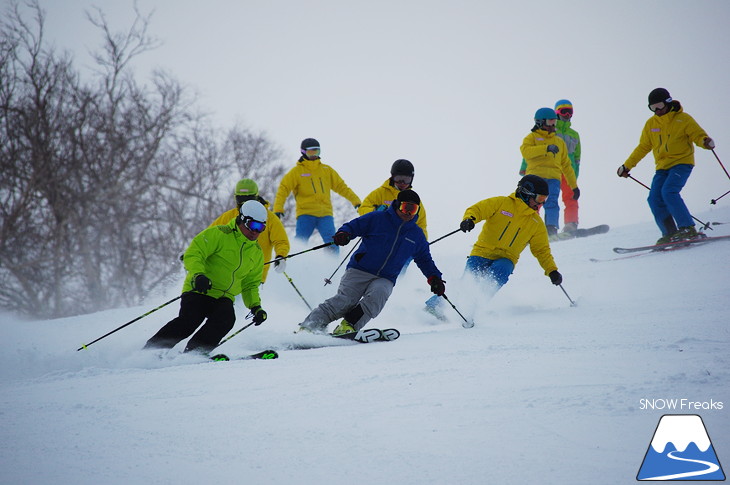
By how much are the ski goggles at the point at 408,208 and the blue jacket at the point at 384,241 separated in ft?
0.32

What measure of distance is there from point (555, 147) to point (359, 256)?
5.08 meters

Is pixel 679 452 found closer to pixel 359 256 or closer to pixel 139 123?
pixel 359 256

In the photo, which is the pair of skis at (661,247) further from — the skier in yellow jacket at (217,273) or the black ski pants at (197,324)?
the black ski pants at (197,324)

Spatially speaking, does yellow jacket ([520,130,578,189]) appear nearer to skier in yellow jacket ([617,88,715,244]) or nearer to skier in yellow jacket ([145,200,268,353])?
skier in yellow jacket ([617,88,715,244])

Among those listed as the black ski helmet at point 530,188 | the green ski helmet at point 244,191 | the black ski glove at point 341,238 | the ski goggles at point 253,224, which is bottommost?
the black ski glove at point 341,238

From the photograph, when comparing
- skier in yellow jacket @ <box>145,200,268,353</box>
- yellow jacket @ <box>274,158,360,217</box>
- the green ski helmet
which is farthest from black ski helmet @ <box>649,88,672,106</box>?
skier in yellow jacket @ <box>145,200,268,353</box>

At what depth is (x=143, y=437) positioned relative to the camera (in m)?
2.31

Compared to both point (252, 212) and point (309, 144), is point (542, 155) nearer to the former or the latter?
point (309, 144)

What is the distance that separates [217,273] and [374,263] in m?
1.35

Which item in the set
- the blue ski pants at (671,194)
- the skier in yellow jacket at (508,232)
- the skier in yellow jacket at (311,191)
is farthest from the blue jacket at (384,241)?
the blue ski pants at (671,194)

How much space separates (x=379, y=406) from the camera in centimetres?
256

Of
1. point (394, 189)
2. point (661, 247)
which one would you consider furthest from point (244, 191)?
point (661, 247)

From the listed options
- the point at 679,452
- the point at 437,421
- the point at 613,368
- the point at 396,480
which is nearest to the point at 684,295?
the point at 613,368

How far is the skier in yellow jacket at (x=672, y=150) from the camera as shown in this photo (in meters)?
7.22
